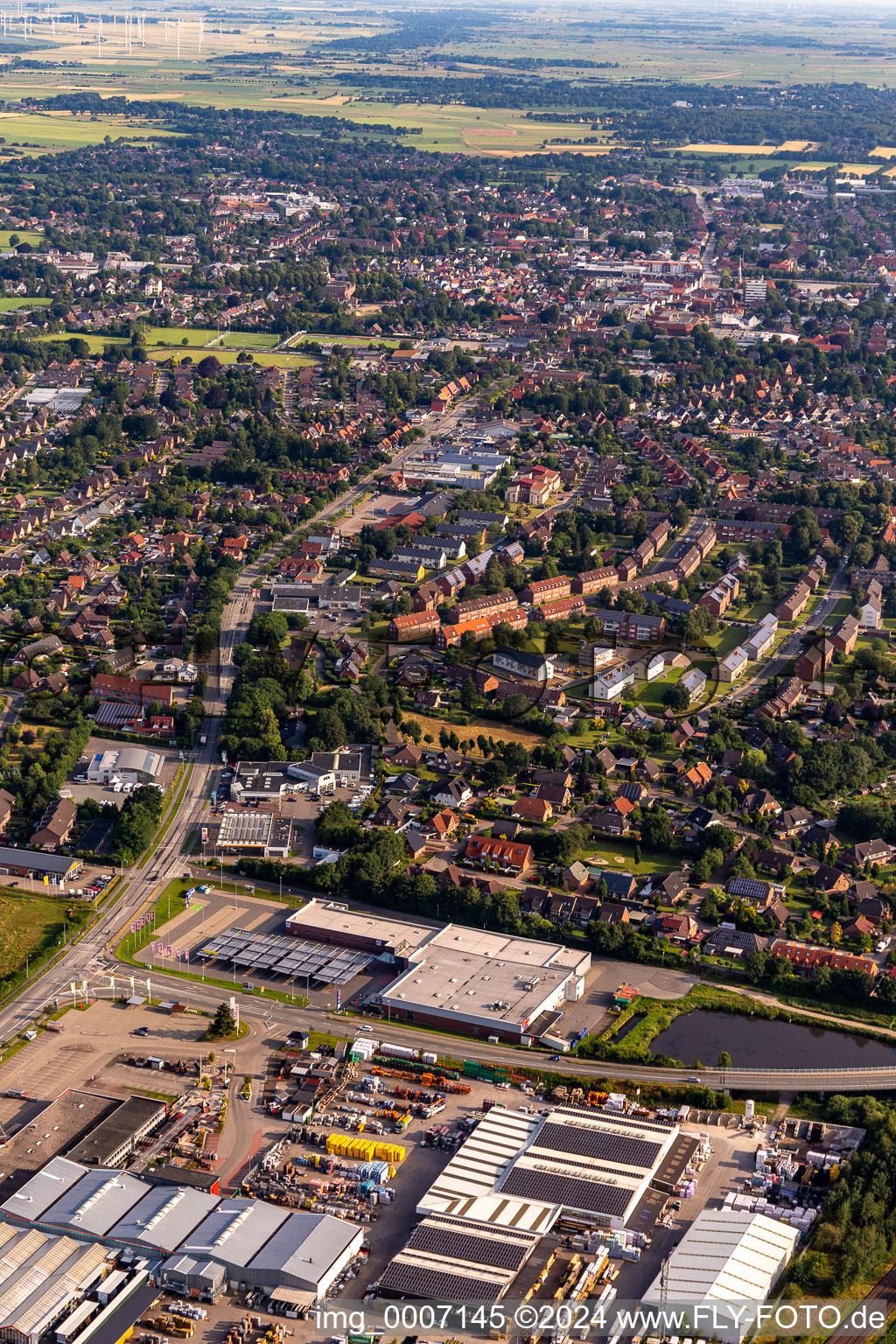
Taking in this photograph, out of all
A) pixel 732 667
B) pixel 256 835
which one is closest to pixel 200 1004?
pixel 256 835

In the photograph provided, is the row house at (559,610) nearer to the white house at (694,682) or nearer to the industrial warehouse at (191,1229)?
the white house at (694,682)

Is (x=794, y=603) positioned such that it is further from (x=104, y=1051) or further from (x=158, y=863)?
(x=104, y=1051)

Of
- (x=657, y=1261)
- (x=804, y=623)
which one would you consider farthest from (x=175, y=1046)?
(x=804, y=623)

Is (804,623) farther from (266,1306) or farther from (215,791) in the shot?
(266,1306)

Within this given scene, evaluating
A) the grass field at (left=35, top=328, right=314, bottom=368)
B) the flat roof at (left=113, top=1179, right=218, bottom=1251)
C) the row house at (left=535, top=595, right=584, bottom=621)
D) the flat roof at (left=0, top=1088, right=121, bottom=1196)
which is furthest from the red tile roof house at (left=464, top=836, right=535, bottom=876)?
the grass field at (left=35, top=328, right=314, bottom=368)

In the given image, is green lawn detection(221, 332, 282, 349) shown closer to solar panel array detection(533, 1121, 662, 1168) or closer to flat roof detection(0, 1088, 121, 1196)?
flat roof detection(0, 1088, 121, 1196)

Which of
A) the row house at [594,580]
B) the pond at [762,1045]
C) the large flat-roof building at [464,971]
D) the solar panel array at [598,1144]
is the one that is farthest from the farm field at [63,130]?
the solar panel array at [598,1144]

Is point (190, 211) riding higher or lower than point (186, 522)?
higher
